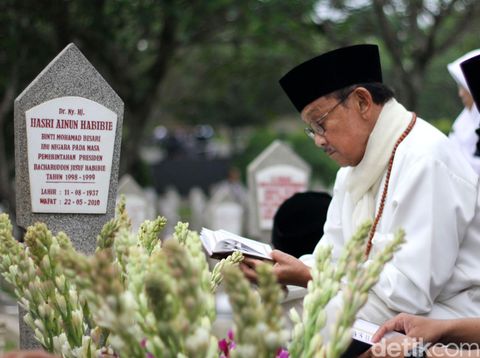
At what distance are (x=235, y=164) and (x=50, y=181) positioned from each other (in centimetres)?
2564

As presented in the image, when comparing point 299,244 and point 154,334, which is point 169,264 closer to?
point 154,334

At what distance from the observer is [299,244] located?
496cm

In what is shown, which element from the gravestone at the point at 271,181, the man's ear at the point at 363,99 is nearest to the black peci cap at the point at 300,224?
the man's ear at the point at 363,99

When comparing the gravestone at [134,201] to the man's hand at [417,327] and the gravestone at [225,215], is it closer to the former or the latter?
the gravestone at [225,215]

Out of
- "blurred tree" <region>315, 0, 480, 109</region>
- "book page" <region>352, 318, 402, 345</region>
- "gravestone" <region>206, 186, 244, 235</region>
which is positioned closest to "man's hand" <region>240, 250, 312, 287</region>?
"book page" <region>352, 318, 402, 345</region>

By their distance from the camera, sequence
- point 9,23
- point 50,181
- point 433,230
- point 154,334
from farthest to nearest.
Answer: point 9,23
point 50,181
point 433,230
point 154,334

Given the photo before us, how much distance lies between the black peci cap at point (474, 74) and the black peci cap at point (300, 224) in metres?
1.22

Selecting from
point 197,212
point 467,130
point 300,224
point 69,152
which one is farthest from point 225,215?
point 69,152

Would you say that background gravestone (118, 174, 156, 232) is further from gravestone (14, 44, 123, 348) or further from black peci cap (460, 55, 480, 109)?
black peci cap (460, 55, 480, 109)

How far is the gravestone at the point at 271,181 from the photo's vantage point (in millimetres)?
9234

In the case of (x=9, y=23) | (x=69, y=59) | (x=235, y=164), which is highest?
(x=9, y=23)

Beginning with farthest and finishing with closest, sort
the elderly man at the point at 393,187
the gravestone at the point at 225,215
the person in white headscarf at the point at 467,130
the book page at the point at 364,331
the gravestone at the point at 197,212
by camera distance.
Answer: the gravestone at the point at 197,212, the gravestone at the point at 225,215, the person in white headscarf at the point at 467,130, the elderly man at the point at 393,187, the book page at the point at 364,331

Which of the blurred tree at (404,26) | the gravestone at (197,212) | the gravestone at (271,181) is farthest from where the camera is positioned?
the gravestone at (197,212)

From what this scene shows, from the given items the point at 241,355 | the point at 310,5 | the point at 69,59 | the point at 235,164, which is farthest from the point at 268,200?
the point at 235,164
